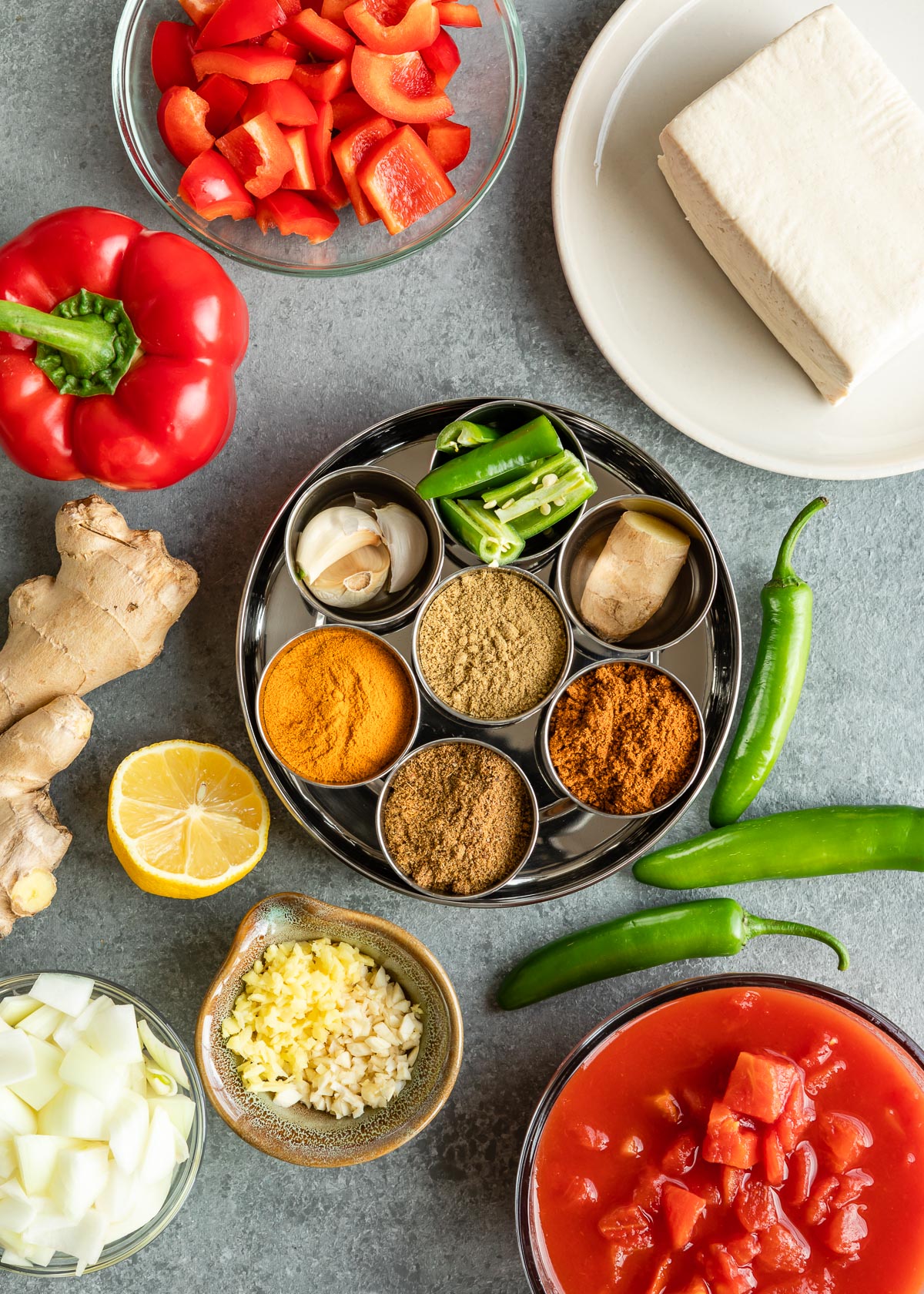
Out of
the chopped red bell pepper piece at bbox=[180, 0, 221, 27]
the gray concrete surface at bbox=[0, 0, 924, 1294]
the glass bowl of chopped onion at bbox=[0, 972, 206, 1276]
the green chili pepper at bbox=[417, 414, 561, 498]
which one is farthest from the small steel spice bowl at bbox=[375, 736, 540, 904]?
the chopped red bell pepper piece at bbox=[180, 0, 221, 27]

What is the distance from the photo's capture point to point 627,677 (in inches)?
80.3

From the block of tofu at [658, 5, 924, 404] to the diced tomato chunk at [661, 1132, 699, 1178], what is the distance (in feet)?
5.54

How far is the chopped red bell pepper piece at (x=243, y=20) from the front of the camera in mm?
1864

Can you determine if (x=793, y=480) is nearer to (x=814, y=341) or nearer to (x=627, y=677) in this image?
(x=814, y=341)

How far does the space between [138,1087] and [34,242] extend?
1.82 meters

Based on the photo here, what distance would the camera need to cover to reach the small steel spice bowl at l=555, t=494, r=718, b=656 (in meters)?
2.04

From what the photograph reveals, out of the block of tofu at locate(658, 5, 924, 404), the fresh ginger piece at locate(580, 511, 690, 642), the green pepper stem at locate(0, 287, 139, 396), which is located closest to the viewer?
the green pepper stem at locate(0, 287, 139, 396)

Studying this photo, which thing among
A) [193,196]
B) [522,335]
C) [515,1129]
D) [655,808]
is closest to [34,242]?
[193,196]

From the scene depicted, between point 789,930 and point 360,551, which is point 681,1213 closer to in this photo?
point 789,930

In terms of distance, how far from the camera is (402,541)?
2.08 meters

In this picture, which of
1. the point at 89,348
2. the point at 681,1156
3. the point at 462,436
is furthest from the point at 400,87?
the point at 681,1156

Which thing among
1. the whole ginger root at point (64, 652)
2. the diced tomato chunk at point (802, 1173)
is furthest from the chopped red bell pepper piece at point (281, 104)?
the diced tomato chunk at point (802, 1173)

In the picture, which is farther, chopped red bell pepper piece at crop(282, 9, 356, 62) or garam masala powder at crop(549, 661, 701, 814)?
garam masala powder at crop(549, 661, 701, 814)

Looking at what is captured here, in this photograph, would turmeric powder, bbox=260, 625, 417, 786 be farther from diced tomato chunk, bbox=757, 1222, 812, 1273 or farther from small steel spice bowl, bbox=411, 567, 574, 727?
diced tomato chunk, bbox=757, 1222, 812, 1273
